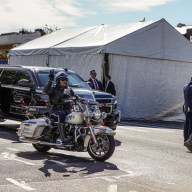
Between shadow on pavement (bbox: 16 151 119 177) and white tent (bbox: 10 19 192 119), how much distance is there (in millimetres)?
9446

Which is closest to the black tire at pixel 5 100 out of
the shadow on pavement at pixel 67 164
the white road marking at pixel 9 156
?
the shadow on pavement at pixel 67 164

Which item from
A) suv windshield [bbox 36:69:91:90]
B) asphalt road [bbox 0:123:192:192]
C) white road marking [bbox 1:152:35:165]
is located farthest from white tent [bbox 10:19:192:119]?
white road marking [bbox 1:152:35:165]

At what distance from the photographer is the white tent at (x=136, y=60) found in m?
19.2

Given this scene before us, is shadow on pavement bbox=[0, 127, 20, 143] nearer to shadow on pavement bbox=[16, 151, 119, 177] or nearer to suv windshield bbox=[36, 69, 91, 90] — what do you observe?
suv windshield bbox=[36, 69, 91, 90]

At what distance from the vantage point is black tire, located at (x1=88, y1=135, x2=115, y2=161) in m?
8.88

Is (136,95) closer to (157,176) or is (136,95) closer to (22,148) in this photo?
(22,148)

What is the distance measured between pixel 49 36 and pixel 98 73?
623cm

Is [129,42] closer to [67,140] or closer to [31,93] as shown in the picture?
[31,93]

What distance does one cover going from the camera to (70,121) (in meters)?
9.05

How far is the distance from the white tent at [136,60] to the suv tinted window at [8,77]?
17.6ft

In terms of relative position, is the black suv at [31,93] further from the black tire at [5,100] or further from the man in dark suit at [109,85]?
the man in dark suit at [109,85]

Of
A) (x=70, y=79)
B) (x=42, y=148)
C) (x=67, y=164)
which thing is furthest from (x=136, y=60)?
(x=67, y=164)

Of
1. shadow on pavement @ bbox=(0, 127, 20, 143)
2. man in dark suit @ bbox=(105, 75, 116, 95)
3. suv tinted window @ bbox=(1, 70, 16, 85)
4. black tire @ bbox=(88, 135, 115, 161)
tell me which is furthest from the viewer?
man in dark suit @ bbox=(105, 75, 116, 95)

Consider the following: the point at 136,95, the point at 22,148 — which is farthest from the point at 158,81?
the point at 22,148
